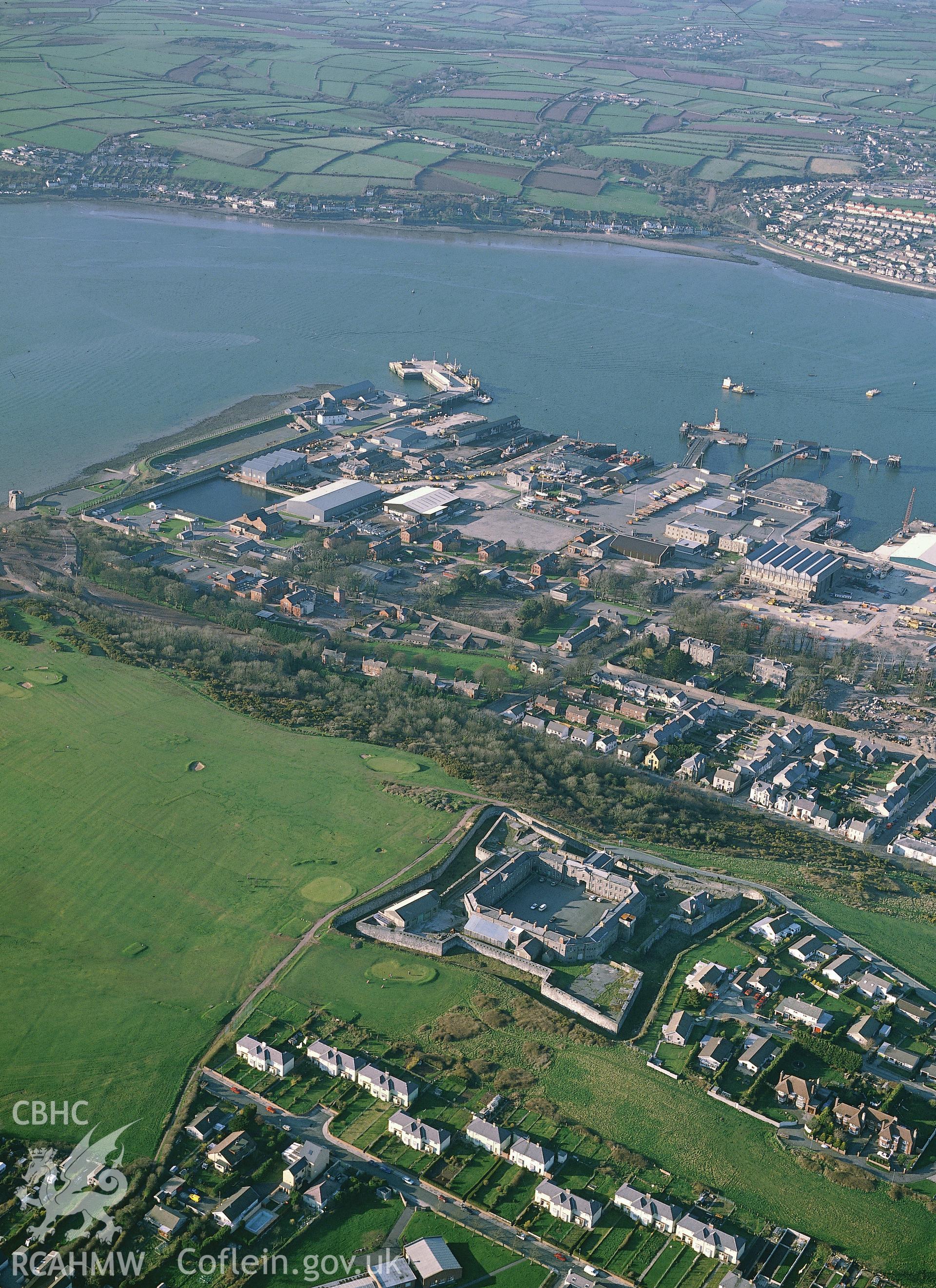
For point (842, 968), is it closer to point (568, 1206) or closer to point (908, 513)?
point (568, 1206)

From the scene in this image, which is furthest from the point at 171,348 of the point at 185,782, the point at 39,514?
the point at 185,782

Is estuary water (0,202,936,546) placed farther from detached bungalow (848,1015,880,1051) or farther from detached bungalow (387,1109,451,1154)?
detached bungalow (387,1109,451,1154)

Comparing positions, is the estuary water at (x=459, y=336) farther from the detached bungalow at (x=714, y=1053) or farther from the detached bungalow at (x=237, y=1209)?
the detached bungalow at (x=237, y=1209)

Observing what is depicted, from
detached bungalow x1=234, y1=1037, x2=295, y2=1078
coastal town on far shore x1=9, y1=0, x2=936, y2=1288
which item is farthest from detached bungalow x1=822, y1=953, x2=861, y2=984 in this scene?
detached bungalow x1=234, y1=1037, x2=295, y2=1078

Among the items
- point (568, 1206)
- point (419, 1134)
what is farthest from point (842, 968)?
point (419, 1134)

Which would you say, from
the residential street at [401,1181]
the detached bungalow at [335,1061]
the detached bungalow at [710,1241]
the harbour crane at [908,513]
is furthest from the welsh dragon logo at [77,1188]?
the harbour crane at [908,513]
